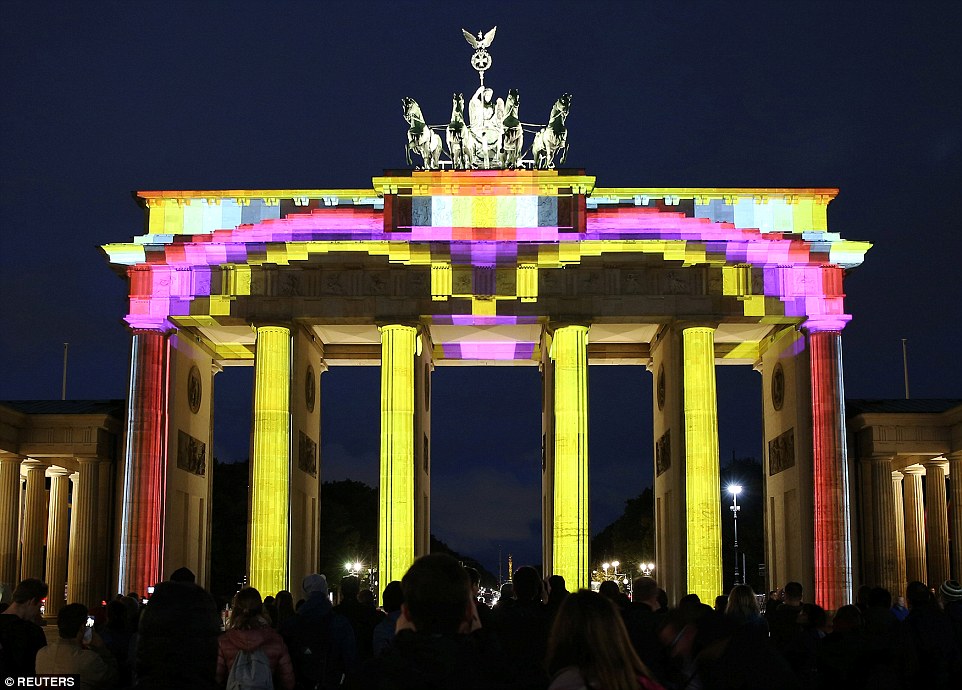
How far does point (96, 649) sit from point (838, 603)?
4417 centimetres

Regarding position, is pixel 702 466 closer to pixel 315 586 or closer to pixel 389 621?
pixel 389 621

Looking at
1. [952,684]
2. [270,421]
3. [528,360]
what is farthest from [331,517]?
[952,684]

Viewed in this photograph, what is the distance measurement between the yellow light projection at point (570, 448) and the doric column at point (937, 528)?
22493 mm

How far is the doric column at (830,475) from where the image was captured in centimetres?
5278

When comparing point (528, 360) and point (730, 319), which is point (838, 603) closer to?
point (730, 319)

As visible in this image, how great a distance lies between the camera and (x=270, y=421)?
5488 cm

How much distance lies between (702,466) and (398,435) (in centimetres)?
1378

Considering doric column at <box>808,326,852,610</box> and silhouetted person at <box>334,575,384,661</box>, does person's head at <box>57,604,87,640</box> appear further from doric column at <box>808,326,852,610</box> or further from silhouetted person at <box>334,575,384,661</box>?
doric column at <box>808,326,852,610</box>

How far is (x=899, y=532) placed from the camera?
214ft

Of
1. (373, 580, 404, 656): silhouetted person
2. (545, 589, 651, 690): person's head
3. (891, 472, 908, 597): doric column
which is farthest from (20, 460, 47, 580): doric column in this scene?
(545, 589, 651, 690): person's head

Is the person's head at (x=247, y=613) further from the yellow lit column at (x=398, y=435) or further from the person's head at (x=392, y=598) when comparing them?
the yellow lit column at (x=398, y=435)

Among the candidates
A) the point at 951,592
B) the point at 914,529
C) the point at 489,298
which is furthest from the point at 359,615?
the point at 914,529

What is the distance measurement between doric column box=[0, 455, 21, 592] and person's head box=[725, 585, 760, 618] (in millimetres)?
53963

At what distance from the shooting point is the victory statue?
56.3 meters
